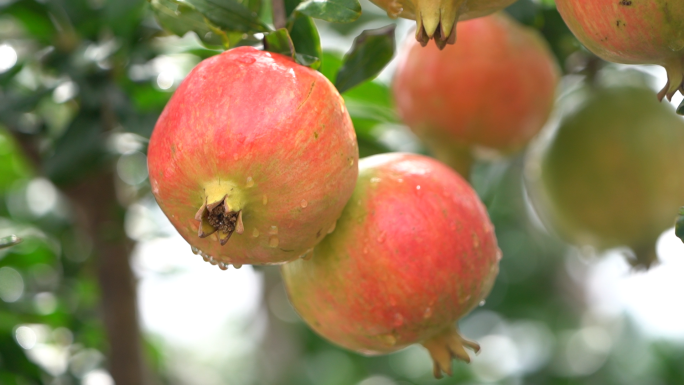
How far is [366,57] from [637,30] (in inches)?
11.9

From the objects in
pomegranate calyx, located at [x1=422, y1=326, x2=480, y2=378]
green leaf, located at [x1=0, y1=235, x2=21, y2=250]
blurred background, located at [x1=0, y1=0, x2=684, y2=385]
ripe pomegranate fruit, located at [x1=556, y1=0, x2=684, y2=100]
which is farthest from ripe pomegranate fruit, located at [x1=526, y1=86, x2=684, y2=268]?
green leaf, located at [x1=0, y1=235, x2=21, y2=250]

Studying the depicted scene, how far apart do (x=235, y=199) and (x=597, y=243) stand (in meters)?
0.83

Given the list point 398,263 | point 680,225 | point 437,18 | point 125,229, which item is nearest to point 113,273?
point 125,229

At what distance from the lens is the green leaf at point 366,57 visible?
29.5 inches

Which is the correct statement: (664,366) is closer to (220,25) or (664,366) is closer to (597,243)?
(597,243)

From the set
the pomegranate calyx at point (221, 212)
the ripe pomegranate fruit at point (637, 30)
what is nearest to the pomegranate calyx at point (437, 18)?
the ripe pomegranate fruit at point (637, 30)

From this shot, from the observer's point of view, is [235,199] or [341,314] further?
[341,314]

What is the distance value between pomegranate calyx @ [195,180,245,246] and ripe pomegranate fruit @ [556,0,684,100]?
323 millimetres

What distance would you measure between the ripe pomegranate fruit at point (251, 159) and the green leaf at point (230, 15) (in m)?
0.09

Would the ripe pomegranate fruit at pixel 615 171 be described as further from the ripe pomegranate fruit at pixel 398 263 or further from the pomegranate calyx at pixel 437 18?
the pomegranate calyx at pixel 437 18

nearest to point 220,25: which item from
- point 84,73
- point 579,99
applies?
point 84,73

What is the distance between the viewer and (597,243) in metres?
1.17

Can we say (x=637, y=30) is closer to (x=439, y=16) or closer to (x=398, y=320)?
(x=439, y=16)

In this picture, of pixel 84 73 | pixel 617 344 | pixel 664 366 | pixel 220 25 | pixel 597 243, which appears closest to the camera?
pixel 220 25
